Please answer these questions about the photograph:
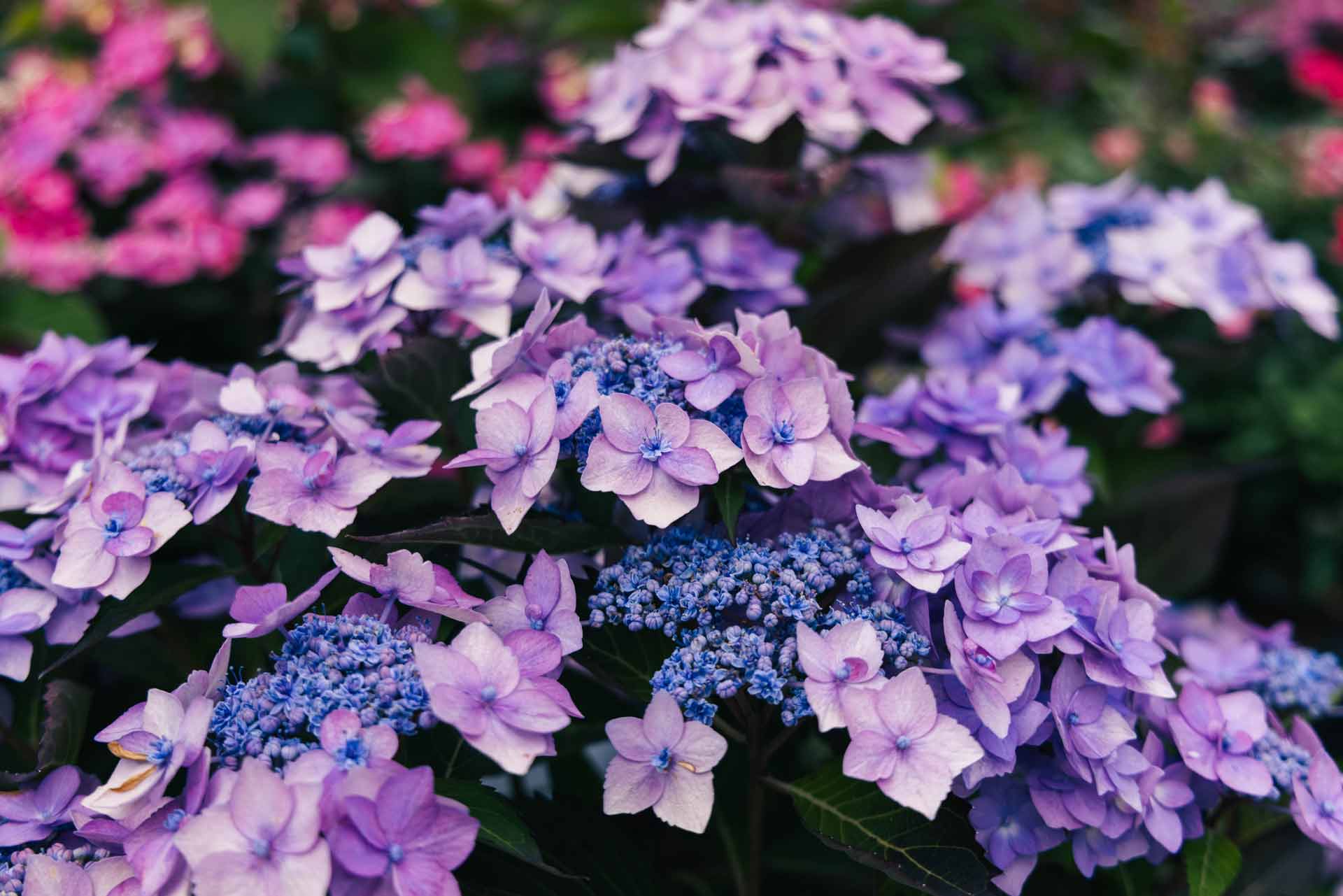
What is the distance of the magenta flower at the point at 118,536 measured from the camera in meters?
0.76

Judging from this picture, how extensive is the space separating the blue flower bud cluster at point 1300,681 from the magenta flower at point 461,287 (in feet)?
2.28

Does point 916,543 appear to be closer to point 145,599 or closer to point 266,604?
point 266,604

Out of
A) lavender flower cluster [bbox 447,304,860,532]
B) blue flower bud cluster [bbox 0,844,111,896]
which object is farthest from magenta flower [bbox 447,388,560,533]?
blue flower bud cluster [bbox 0,844,111,896]

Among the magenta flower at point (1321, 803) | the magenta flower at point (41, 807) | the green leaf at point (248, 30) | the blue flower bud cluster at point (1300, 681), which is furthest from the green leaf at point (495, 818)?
the green leaf at point (248, 30)

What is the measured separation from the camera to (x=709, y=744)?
668 millimetres

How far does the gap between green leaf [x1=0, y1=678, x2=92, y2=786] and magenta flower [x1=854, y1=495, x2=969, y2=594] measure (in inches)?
22.2

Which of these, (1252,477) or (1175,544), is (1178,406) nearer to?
(1252,477)

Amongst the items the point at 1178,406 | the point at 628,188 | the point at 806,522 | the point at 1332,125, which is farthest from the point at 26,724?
the point at 1332,125

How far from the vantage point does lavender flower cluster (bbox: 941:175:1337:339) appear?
1226 mm

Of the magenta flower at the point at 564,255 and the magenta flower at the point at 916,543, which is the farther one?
the magenta flower at the point at 564,255

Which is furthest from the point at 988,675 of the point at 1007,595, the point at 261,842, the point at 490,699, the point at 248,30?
the point at 248,30

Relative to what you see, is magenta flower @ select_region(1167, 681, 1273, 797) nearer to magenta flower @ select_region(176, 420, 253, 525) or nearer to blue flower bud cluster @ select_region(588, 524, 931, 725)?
blue flower bud cluster @ select_region(588, 524, 931, 725)

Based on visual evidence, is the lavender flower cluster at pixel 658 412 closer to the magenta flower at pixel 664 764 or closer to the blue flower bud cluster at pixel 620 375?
the blue flower bud cluster at pixel 620 375

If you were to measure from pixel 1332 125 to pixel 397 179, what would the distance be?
6.41 feet
